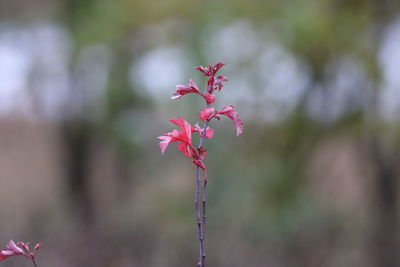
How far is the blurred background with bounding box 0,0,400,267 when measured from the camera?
6273 mm

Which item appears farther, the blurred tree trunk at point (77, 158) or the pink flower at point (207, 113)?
the blurred tree trunk at point (77, 158)

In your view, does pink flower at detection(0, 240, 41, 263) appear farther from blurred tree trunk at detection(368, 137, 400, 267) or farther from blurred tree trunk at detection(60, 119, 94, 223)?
blurred tree trunk at detection(60, 119, 94, 223)

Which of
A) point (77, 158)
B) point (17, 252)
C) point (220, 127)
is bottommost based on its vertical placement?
point (17, 252)

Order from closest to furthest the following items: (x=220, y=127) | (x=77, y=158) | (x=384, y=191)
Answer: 1. (x=384, y=191)
2. (x=220, y=127)
3. (x=77, y=158)

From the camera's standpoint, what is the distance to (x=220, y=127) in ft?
27.3

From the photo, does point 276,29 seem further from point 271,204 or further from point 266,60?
point 271,204

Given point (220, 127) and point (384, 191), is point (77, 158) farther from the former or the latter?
point (384, 191)

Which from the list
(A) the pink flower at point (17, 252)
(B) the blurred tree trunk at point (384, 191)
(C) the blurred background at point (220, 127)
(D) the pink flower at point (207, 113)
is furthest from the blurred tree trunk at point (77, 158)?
(D) the pink flower at point (207, 113)

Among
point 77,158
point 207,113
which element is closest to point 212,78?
point 207,113

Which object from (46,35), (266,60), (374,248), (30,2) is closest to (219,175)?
(266,60)

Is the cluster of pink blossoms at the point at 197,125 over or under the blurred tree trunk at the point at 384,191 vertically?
under

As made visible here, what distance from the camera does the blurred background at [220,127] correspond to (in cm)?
627

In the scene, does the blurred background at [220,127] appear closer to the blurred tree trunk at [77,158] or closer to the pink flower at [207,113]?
the blurred tree trunk at [77,158]

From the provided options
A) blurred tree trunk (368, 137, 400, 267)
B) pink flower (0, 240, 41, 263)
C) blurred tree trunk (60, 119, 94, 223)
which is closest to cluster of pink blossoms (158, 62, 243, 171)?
pink flower (0, 240, 41, 263)
